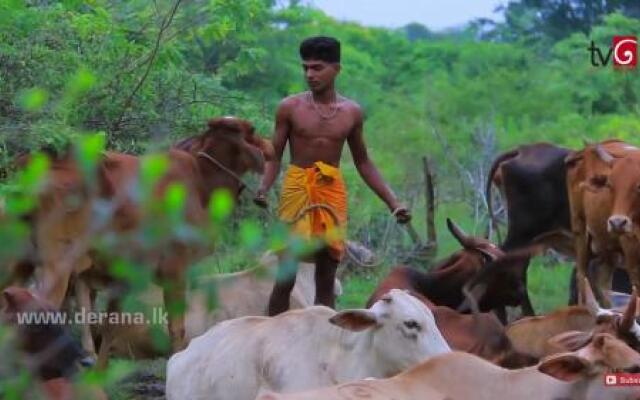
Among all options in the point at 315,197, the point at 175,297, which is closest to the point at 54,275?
the point at 315,197

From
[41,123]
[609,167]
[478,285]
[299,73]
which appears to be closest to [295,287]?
[478,285]

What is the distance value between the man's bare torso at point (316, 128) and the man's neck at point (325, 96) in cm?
3

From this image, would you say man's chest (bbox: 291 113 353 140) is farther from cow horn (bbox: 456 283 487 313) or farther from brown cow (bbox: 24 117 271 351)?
cow horn (bbox: 456 283 487 313)

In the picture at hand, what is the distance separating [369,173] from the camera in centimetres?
871

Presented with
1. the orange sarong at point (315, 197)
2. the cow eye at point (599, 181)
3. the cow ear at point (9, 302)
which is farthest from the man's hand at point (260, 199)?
the cow eye at point (599, 181)

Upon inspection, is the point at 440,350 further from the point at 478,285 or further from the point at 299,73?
the point at 299,73

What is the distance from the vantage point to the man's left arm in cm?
841

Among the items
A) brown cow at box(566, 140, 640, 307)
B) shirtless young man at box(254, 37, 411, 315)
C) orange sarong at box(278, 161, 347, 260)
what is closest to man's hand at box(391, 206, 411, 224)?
shirtless young man at box(254, 37, 411, 315)

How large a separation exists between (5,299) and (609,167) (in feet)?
17.3

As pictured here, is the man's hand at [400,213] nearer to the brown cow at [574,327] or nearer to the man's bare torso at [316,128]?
the man's bare torso at [316,128]

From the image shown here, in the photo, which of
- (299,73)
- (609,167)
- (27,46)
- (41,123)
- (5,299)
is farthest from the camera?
(299,73)

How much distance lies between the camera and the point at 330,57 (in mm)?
8430

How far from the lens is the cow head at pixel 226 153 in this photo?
367 inches

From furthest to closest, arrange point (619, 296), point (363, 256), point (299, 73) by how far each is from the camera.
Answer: point (299, 73), point (363, 256), point (619, 296)
